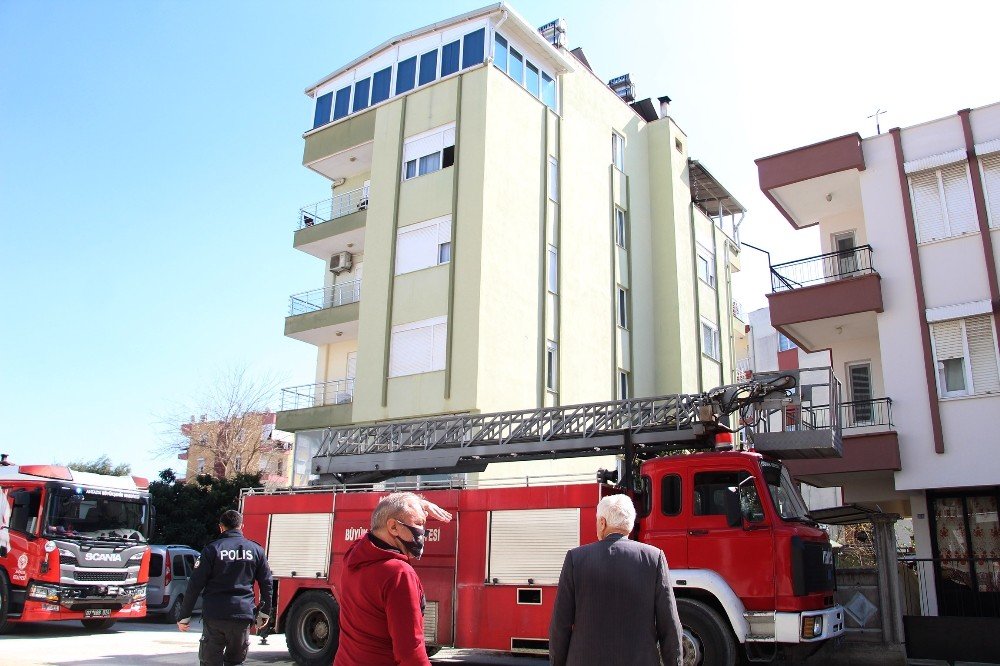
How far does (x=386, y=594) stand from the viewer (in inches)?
144

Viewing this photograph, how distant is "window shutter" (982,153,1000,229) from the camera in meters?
15.1

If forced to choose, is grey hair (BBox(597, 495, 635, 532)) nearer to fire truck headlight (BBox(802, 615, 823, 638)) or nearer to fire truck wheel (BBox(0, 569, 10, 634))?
fire truck headlight (BBox(802, 615, 823, 638))

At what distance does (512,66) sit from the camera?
77.0ft

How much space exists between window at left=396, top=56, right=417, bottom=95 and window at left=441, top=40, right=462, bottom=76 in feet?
3.51

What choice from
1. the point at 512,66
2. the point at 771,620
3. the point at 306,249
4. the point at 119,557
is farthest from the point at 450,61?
the point at 771,620

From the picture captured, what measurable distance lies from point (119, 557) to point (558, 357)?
11947 mm

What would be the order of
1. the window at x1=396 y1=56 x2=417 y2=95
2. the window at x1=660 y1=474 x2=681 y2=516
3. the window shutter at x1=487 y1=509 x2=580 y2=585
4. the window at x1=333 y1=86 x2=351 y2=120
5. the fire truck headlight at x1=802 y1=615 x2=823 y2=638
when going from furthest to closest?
1. the window at x1=333 y1=86 x2=351 y2=120
2. the window at x1=396 y1=56 x2=417 y2=95
3. the window shutter at x1=487 y1=509 x2=580 y2=585
4. the window at x1=660 y1=474 x2=681 y2=516
5. the fire truck headlight at x1=802 y1=615 x2=823 y2=638

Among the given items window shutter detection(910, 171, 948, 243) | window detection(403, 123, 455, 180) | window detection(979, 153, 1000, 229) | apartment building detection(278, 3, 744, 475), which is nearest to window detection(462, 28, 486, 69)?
apartment building detection(278, 3, 744, 475)

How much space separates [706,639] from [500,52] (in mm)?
18515

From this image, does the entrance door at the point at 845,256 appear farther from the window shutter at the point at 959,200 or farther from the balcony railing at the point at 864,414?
the balcony railing at the point at 864,414

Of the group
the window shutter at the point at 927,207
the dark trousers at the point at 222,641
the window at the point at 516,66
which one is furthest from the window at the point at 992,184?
the dark trousers at the point at 222,641

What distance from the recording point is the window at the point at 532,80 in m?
24.0

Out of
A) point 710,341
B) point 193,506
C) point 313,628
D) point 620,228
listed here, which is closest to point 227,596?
point 313,628

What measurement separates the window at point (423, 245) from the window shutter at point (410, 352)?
179 cm
